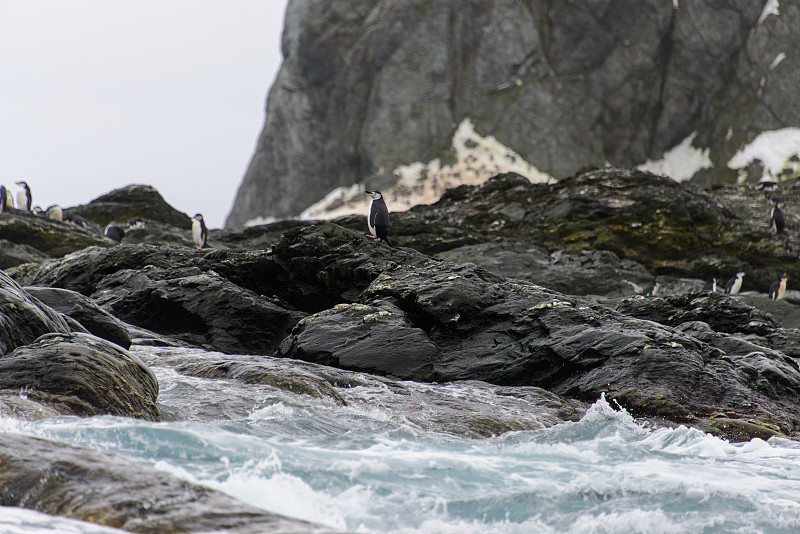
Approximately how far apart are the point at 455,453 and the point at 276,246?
888cm

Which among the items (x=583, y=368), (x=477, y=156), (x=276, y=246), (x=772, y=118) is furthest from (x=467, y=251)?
(x=772, y=118)

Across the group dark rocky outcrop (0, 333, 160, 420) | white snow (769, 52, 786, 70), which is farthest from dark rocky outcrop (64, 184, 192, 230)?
white snow (769, 52, 786, 70)

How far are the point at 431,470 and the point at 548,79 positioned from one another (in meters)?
95.8

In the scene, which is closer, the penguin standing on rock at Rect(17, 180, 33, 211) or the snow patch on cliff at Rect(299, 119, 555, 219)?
the penguin standing on rock at Rect(17, 180, 33, 211)

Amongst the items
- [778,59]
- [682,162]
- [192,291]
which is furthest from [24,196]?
[778,59]

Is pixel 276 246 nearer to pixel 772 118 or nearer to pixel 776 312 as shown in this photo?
pixel 776 312

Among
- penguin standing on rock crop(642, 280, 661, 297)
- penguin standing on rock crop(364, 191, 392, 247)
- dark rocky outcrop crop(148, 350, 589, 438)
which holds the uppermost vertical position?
penguin standing on rock crop(364, 191, 392, 247)

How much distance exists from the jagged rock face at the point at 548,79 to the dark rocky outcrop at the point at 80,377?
8540 cm

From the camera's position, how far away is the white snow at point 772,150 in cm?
8644

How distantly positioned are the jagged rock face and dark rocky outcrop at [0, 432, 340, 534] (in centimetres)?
8837

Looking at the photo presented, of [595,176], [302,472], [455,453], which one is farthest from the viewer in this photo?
[595,176]

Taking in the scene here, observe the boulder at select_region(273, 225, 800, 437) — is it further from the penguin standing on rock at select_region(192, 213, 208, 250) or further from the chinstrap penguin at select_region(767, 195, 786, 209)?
the chinstrap penguin at select_region(767, 195, 786, 209)

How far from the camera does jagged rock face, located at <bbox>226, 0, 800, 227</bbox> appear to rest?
93.7 metres

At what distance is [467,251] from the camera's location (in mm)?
25016
